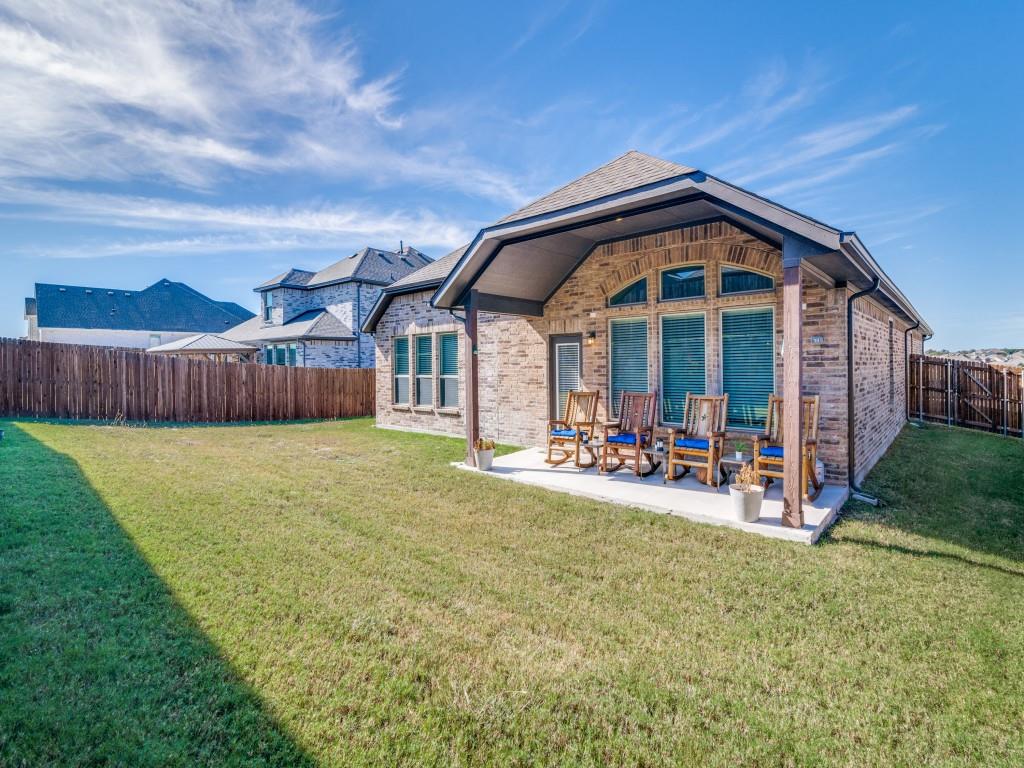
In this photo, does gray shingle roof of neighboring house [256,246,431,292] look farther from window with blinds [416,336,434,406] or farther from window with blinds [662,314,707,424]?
window with blinds [662,314,707,424]

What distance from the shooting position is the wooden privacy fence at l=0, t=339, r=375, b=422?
1199cm

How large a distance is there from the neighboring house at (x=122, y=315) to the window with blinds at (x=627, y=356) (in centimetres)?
3652

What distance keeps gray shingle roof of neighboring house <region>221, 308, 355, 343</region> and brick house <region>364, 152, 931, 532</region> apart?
1212cm

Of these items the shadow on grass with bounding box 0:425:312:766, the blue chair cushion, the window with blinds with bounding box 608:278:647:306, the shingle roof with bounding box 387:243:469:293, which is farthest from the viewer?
the shingle roof with bounding box 387:243:469:293

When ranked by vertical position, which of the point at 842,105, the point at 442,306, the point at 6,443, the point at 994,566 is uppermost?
the point at 842,105

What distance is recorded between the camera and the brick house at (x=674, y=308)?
545cm

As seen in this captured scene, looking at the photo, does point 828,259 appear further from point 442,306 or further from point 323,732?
point 323,732

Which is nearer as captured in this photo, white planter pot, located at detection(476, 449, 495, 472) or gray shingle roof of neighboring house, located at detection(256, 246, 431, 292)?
white planter pot, located at detection(476, 449, 495, 472)

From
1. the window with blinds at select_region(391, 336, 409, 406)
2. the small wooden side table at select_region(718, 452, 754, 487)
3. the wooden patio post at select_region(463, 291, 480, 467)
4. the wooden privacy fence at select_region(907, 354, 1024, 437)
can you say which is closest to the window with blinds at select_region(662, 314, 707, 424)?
the small wooden side table at select_region(718, 452, 754, 487)

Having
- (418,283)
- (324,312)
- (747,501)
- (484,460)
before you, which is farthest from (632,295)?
(324,312)

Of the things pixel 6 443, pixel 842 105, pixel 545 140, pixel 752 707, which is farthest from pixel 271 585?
pixel 842 105

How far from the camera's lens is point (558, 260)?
28.1ft

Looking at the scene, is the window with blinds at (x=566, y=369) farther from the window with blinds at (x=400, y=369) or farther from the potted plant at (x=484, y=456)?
the window with blinds at (x=400, y=369)

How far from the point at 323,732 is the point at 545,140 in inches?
455
